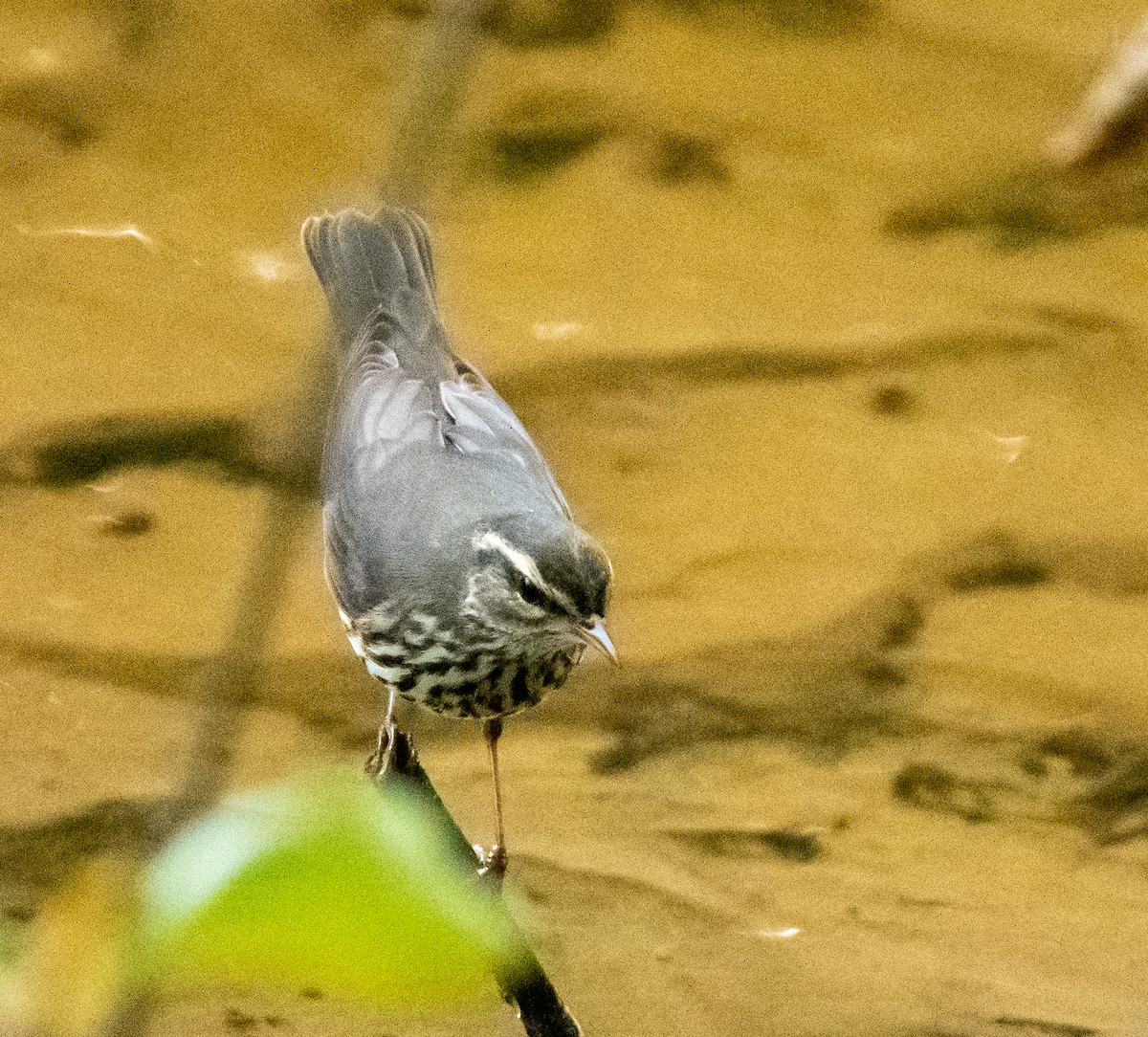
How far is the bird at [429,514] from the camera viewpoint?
2.52 m

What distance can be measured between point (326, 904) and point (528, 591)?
1.49m

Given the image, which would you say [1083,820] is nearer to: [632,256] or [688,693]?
[688,693]

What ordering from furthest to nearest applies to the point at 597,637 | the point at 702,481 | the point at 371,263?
1. the point at 702,481
2. the point at 371,263
3. the point at 597,637

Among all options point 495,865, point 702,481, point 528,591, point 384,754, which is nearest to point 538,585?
point 528,591

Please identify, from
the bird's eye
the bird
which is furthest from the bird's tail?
the bird's eye

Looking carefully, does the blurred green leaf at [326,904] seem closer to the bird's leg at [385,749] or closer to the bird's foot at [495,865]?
the bird's leg at [385,749]

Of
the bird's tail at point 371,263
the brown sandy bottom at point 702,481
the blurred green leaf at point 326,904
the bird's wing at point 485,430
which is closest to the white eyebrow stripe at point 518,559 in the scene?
the bird's wing at point 485,430

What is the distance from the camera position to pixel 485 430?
277cm

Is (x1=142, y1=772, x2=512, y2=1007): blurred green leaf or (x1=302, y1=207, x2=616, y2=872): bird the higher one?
(x1=142, y1=772, x2=512, y2=1007): blurred green leaf

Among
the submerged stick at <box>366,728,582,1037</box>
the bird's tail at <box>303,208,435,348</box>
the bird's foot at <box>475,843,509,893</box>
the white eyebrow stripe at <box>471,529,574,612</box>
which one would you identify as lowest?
the bird's foot at <box>475,843,509,893</box>

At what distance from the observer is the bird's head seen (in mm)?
2363

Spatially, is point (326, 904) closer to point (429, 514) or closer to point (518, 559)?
point (518, 559)

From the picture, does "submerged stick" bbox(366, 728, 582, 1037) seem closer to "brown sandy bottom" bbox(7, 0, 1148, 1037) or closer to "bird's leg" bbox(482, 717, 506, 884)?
"bird's leg" bbox(482, 717, 506, 884)

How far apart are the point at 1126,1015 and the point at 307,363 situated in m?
2.32
